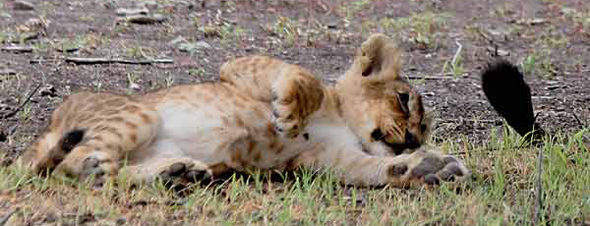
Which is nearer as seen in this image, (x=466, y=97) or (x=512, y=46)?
(x=466, y=97)

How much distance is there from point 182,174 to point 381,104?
989 millimetres

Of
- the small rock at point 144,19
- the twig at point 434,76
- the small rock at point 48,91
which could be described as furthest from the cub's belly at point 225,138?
the small rock at point 144,19

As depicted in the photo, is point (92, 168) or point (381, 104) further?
point (381, 104)

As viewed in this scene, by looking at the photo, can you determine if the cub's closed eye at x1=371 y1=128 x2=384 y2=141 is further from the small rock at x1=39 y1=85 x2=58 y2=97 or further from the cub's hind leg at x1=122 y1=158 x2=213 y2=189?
the small rock at x1=39 y1=85 x2=58 y2=97

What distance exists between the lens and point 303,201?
416cm

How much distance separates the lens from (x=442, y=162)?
176 inches

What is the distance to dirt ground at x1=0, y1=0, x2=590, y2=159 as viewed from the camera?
6.67 metres

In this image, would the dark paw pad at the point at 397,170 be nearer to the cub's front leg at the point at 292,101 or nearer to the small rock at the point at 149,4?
the cub's front leg at the point at 292,101

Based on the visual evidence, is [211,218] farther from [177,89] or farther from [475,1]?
[475,1]

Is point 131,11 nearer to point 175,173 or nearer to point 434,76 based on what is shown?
point 434,76

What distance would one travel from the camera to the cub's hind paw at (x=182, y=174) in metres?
4.28

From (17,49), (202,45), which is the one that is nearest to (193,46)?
(202,45)

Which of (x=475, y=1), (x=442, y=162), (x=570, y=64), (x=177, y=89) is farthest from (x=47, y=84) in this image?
(x=475, y=1)

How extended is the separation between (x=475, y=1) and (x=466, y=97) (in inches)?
173
